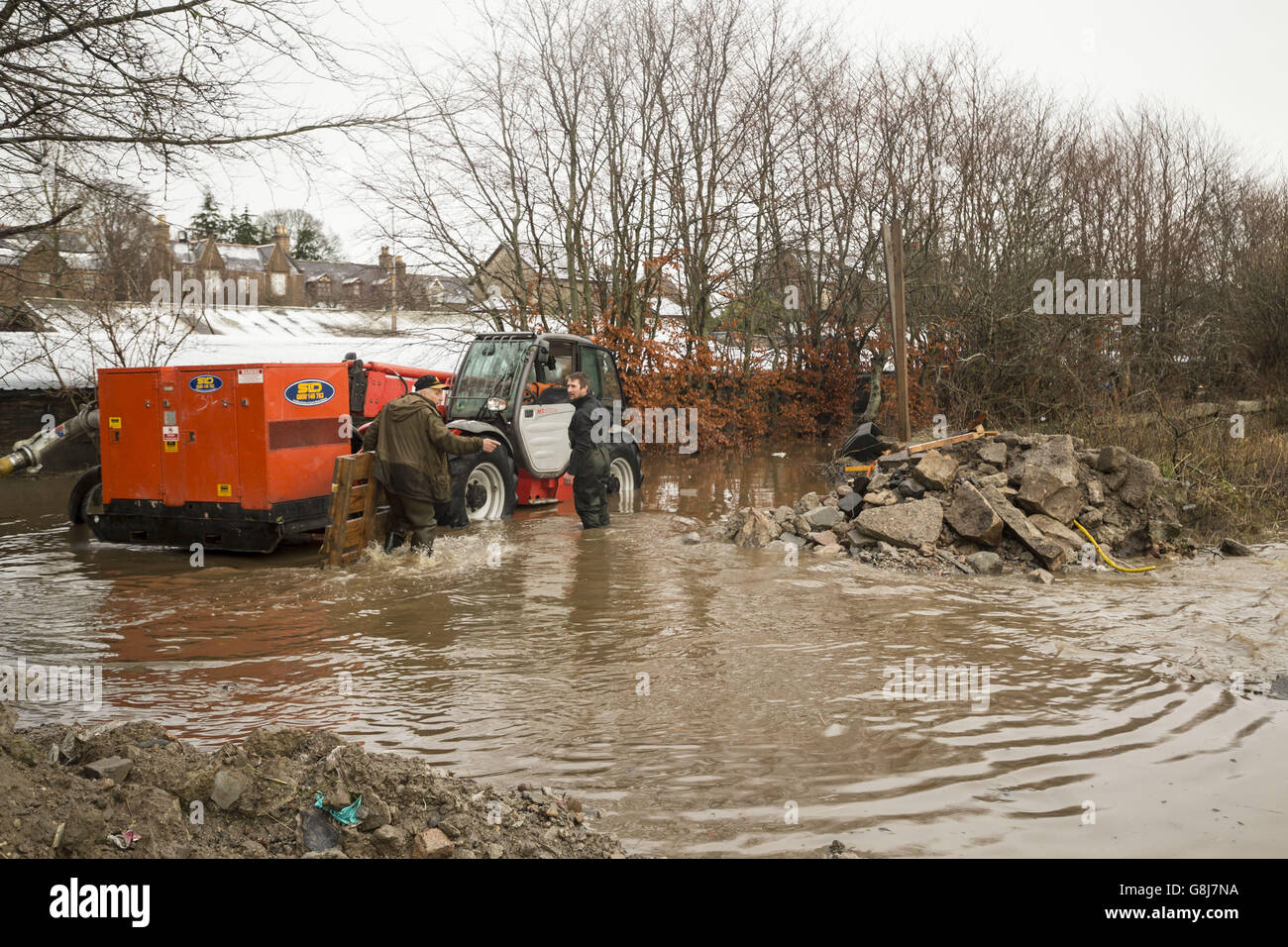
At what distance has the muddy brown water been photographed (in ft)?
14.0

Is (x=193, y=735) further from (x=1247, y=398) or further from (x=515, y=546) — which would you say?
(x=1247, y=398)

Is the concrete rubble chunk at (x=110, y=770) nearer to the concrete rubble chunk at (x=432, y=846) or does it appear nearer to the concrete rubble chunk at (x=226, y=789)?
the concrete rubble chunk at (x=226, y=789)

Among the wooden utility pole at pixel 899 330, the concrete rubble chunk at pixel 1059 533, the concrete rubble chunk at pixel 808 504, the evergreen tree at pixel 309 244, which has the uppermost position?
the evergreen tree at pixel 309 244

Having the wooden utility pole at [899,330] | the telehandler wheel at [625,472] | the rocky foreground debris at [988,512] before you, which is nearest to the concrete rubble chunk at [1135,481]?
the rocky foreground debris at [988,512]

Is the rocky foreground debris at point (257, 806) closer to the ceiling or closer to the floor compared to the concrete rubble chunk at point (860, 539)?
closer to the floor

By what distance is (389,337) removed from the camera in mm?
26594

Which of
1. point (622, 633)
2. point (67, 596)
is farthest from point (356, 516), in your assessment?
point (622, 633)

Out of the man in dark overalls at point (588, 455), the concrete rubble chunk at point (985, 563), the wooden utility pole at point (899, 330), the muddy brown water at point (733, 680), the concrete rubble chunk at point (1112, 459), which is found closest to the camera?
the muddy brown water at point (733, 680)

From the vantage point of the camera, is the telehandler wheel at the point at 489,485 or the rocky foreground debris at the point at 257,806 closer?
the rocky foreground debris at the point at 257,806

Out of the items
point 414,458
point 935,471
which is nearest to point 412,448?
point 414,458

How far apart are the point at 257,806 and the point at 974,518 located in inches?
323

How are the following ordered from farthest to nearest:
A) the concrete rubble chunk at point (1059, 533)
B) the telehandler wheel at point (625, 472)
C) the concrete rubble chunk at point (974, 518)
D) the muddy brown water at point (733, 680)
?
the telehandler wheel at point (625, 472) < the concrete rubble chunk at point (1059, 533) < the concrete rubble chunk at point (974, 518) < the muddy brown water at point (733, 680)

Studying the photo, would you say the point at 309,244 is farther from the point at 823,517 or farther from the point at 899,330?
the point at 823,517

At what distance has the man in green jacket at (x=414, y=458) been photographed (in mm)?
9555
